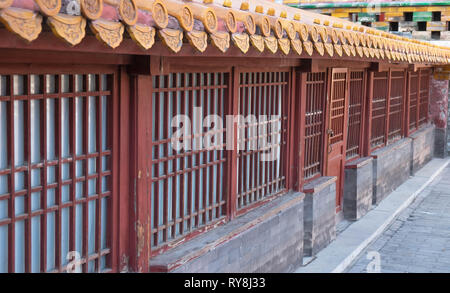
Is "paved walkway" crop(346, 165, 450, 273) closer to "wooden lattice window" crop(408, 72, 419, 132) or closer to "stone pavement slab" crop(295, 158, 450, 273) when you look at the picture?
"stone pavement slab" crop(295, 158, 450, 273)

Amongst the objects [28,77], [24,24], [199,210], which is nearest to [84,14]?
[24,24]

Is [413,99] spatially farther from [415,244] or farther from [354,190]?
[415,244]

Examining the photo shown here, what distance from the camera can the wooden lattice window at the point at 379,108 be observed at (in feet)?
42.2

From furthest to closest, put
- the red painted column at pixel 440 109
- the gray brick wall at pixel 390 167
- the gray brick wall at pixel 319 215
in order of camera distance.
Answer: the red painted column at pixel 440 109
the gray brick wall at pixel 390 167
the gray brick wall at pixel 319 215

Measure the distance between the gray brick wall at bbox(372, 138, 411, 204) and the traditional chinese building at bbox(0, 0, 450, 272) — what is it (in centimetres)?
286

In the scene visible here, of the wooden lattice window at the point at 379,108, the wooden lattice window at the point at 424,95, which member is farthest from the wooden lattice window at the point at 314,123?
the wooden lattice window at the point at 424,95

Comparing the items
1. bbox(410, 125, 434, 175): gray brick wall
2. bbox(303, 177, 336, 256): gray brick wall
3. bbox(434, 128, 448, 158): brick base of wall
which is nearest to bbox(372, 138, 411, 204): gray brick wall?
bbox(410, 125, 434, 175): gray brick wall

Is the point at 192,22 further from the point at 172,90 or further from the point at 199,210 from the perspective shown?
the point at 199,210

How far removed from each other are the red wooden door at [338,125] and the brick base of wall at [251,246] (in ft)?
6.75

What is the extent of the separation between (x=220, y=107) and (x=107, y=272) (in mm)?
2202

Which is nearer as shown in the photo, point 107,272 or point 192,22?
point 192,22

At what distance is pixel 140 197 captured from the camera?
16.9 feet

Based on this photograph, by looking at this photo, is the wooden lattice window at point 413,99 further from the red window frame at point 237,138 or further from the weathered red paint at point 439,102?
the red window frame at point 237,138

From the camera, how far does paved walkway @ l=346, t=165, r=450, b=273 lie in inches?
350
